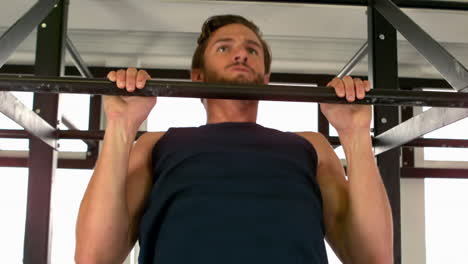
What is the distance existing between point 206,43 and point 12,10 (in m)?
1.54

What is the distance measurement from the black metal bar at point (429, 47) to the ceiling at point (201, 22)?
59 cm

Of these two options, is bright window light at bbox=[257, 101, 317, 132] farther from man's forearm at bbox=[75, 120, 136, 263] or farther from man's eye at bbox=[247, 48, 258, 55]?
man's forearm at bbox=[75, 120, 136, 263]

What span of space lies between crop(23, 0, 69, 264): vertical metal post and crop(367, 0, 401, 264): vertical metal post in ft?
3.31

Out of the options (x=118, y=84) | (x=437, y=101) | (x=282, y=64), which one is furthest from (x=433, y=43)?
(x=282, y=64)

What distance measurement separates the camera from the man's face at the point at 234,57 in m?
1.37

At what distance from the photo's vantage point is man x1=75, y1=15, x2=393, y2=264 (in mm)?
1119

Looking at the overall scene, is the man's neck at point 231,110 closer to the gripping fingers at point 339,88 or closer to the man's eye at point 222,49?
the man's eye at point 222,49

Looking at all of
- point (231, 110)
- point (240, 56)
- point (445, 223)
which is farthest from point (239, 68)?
point (445, 223)

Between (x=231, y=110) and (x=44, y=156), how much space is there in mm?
627

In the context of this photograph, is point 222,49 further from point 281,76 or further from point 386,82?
point 281,76

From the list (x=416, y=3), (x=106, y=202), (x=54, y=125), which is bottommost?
(x=106, y=202)

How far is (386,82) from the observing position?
159 centimetres

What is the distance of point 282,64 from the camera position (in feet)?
11.2

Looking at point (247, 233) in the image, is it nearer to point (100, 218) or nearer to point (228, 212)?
point (228, 212)
